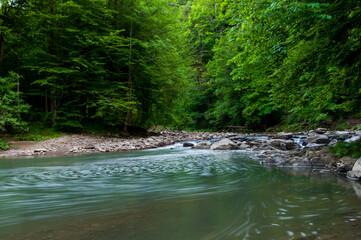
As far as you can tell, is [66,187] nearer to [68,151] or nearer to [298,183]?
[298,183]

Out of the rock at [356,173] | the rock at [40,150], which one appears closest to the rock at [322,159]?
the rock at [356,173]

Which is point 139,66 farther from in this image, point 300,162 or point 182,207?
point 182,207

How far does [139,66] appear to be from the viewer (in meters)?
17.8

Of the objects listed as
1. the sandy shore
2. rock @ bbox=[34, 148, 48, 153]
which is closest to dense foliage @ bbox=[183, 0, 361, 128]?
the sandy shore

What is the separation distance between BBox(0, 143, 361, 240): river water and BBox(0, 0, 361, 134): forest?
2.78 m

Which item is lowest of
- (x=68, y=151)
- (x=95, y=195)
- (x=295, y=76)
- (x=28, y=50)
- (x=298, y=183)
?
(x=68, y=151)

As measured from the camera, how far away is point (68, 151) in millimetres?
11539

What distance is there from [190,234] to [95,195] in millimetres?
2427

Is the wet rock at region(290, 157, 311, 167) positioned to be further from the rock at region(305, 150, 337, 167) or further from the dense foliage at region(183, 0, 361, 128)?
the dense foliage at region(183, 0, 361, 128)

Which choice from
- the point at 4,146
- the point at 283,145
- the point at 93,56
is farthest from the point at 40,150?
the point at 283,145

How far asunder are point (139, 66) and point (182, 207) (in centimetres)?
1611

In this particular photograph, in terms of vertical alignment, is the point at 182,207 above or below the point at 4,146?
above

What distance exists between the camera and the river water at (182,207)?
223cm

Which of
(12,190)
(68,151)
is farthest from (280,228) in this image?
(68,151)
